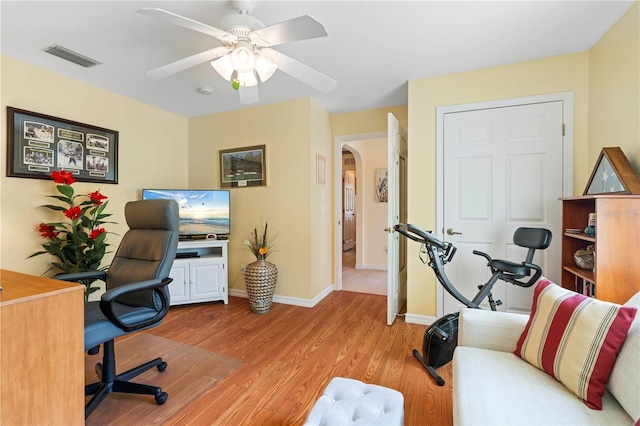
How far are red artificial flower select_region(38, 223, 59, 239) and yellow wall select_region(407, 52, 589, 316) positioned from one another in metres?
3.27

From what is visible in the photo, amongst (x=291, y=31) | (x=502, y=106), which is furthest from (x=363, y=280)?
(x=291, y=31)

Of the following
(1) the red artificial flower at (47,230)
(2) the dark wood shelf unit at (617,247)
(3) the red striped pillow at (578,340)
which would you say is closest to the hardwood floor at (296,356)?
(3) the red striped pillow at (578,340)

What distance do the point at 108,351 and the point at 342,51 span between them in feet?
8.52

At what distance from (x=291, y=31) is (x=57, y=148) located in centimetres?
265

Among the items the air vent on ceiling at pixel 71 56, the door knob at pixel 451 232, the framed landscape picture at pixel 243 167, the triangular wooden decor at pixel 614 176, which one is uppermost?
the air vent on ceiling at pixel 71 56

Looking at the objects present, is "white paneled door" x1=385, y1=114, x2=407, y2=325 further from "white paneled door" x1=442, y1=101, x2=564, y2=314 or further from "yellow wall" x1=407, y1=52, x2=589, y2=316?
"white paneled door" x1=442, y1=101, x2=564, y2=314

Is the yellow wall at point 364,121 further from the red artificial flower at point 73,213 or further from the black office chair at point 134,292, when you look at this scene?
the red artificial flower at point 73,213

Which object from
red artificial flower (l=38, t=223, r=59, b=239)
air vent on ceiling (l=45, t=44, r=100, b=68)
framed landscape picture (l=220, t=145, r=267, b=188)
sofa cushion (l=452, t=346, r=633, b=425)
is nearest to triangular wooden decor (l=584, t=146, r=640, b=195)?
sofa cushion (l=452, t=346, r=633, b=425)

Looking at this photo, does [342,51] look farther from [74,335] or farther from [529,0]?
[74,335]

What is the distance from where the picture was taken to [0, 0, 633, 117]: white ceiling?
179 centimetres

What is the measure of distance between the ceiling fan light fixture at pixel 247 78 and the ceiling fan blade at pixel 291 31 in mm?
260

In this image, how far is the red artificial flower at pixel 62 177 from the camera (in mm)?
2503

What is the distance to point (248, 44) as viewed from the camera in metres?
1.68

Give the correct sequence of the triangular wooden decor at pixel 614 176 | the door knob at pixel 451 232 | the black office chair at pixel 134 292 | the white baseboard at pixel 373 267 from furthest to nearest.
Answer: the white baseboard at pixel 373 267 < the door knob at pixel 451 232 < the triangular wooden decor at pixel 614 176 < the black office chair at pixel 134 292
